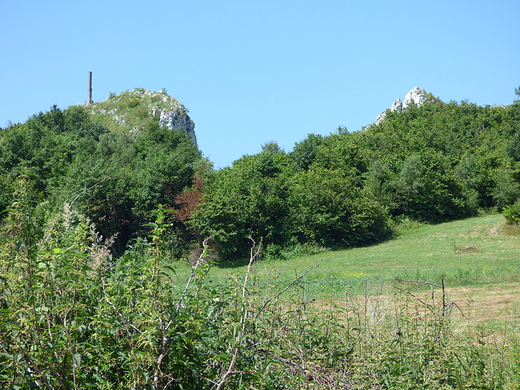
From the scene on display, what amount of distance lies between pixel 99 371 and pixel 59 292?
0.54m

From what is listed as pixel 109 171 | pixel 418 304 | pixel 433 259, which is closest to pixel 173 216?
pixel 418 304

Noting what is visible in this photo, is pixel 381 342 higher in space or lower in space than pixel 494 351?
higher

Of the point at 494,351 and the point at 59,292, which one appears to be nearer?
the point at 59,292

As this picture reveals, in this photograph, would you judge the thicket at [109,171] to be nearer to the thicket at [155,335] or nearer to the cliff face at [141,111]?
the cliff face at [141,111]

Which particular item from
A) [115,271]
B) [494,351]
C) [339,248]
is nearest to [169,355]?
[115,271]

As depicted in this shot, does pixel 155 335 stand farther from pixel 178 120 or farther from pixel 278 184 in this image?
pixel 178 120

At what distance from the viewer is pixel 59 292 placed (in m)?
3.05

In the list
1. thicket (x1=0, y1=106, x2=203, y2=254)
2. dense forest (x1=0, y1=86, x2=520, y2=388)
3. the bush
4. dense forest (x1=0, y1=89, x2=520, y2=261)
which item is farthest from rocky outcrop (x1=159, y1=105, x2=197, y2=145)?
the bush

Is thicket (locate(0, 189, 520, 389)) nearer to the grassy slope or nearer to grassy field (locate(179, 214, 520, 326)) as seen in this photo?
grassy field (locate(179, 214, 520, 326))

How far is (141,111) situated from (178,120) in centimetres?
740

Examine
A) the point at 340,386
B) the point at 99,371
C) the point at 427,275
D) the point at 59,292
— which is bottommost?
the point at 427,275

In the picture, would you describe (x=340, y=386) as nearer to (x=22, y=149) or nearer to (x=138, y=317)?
(x=138, y=317)

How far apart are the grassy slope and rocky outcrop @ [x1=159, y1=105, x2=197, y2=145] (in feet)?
128

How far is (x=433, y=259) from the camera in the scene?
29516 millimetres
